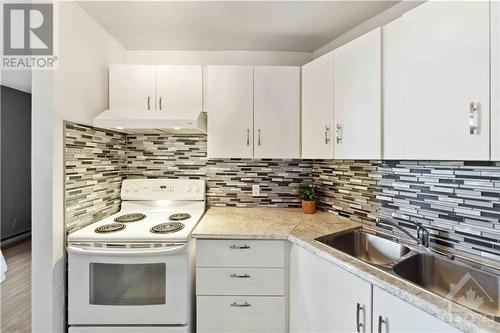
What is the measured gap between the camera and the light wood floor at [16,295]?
192 centimetres

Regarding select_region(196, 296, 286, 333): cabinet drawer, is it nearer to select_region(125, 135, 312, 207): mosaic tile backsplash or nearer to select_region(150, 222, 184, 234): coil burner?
select_region(150, 222, 184, 234): coil burner

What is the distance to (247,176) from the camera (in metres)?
2.18

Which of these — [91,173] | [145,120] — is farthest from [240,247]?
[91,173]

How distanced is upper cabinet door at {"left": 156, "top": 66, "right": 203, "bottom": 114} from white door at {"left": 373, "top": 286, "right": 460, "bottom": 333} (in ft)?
5.49

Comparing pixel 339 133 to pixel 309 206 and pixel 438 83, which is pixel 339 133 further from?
pixel 309 206

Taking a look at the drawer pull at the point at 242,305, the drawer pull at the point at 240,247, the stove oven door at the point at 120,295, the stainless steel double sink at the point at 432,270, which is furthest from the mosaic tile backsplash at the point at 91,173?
the stainless steel double sink at the point at 432,270

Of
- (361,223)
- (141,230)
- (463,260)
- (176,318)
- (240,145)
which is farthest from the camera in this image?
(240,145)

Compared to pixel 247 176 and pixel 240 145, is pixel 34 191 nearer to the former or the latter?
pixel 240 145

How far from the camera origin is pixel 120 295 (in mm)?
1448

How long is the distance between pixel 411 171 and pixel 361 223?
0.52 metres

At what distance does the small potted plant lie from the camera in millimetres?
1979

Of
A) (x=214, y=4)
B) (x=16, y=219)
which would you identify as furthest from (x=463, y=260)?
(x=16, y=219)

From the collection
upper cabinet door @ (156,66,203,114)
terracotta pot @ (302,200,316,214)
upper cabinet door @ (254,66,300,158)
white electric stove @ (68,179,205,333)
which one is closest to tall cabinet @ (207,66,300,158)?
upper cabinet door @ (254,66,300,158)

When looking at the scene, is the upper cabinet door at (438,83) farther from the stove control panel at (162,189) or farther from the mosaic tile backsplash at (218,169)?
the stove control panel at (162,189)
